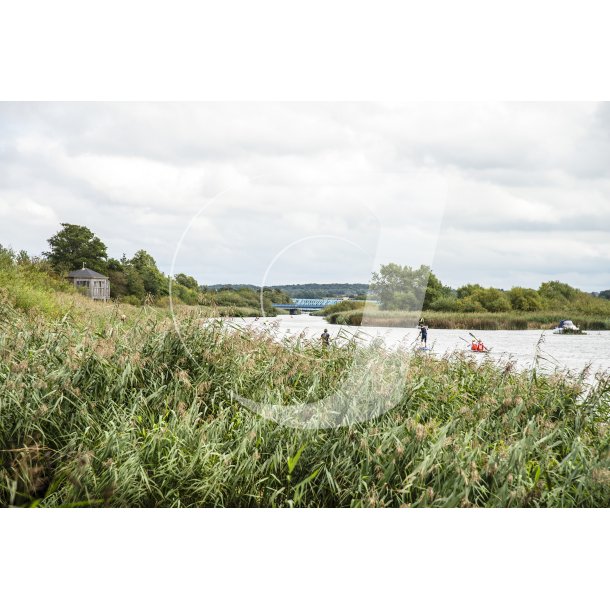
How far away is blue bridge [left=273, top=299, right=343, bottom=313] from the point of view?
3502 mm

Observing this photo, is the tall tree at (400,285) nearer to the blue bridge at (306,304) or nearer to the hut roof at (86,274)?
the blue bridge at (306,304)

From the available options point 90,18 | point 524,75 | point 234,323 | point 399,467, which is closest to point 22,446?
point 234,323

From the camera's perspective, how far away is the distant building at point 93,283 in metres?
4.27

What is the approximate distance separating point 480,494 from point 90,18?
137 inches

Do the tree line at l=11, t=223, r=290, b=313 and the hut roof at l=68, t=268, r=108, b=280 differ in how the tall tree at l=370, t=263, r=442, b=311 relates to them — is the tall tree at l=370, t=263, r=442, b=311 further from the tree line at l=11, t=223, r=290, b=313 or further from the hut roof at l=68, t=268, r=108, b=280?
the hut roof at l=68, t=268, r=108, b=280

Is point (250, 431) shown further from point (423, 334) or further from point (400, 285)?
point (423, 334)

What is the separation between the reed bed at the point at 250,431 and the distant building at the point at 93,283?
57cm

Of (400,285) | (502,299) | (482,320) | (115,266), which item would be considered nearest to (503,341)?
(482,320)

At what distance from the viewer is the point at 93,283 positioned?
4.32 m

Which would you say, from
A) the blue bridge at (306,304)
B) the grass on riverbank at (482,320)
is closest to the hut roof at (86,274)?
the blue bridge at (306,304)

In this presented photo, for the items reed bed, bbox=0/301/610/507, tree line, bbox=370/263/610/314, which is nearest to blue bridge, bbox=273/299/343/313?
reed bed, bbox=0/301/610/507

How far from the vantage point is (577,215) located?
3.59 metres
